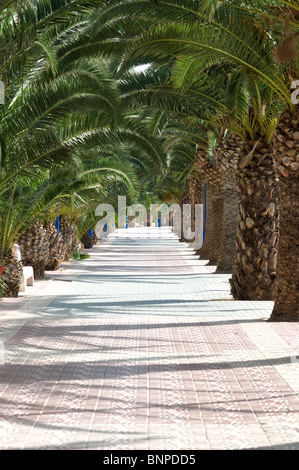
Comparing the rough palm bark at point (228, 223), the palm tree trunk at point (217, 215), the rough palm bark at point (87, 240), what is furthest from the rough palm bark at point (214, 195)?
the rough palm bark at point (87, 240)

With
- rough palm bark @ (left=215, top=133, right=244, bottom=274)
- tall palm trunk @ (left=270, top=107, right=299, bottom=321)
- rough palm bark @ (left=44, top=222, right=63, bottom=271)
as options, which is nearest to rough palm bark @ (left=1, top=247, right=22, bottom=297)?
tall palm trunk @ (left=270, top=107, right=299, bottom=321)

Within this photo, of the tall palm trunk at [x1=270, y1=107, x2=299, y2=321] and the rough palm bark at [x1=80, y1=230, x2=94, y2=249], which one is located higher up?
the tall palm trunk at [x1=270, y1=107, x2=299, y2=321]

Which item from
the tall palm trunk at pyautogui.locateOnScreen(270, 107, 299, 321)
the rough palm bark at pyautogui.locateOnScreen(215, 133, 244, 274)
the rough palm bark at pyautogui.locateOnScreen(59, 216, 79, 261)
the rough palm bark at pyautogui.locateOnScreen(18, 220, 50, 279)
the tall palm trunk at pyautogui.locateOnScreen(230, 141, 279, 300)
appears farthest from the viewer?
the rough palm bark at pyautogui.locateOnScreen(59, 216, 79, 261)

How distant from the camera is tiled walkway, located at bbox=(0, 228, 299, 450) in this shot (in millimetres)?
5027

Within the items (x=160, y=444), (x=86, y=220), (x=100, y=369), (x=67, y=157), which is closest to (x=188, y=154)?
(x=86, y=220)

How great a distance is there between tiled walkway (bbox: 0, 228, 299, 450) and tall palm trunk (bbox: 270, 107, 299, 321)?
1.32 feet

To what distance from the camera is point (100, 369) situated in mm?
7070

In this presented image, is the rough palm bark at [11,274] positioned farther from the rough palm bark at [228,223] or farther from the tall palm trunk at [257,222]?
the rough palm bark at [228,223]

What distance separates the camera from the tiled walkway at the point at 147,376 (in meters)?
5.03

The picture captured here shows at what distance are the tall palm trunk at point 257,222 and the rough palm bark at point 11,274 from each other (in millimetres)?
3915

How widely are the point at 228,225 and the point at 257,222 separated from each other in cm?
552

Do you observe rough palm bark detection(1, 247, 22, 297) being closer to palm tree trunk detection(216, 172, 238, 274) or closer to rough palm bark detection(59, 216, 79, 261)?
palm tree trunk detection(216, 172, 238, 274)

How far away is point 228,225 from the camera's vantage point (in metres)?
18.5
